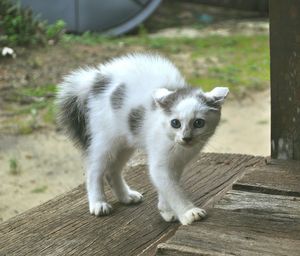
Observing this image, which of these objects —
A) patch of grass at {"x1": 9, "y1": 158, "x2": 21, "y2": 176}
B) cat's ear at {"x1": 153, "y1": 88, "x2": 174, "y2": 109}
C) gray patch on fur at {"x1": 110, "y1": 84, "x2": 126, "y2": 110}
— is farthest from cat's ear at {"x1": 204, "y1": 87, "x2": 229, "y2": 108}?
patch of grass at {"x1": 9, "y1": 158, "x2": 21, "y2": 176}

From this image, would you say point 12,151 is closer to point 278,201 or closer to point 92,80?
point 92,80

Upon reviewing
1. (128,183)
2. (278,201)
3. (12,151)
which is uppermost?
(278,201)

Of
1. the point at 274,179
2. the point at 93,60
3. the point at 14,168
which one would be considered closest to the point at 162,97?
the point at 274,179

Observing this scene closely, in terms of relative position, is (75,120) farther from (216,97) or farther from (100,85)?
(216,97)

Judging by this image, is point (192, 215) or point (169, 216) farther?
point (169, 216)

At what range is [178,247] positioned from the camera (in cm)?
207

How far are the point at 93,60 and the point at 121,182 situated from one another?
4.95 metres

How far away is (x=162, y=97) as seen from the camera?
2490 mm

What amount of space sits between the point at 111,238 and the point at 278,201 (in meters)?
0.64

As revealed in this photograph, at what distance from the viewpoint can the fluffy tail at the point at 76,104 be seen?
2.92 m

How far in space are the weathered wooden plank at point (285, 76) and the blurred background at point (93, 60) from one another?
105 cm

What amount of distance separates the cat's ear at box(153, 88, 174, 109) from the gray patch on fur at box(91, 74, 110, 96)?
39 cm

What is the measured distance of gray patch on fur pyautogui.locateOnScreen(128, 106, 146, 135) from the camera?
2.69 metres

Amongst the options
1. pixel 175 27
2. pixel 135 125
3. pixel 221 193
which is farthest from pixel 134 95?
pixel 175 27
